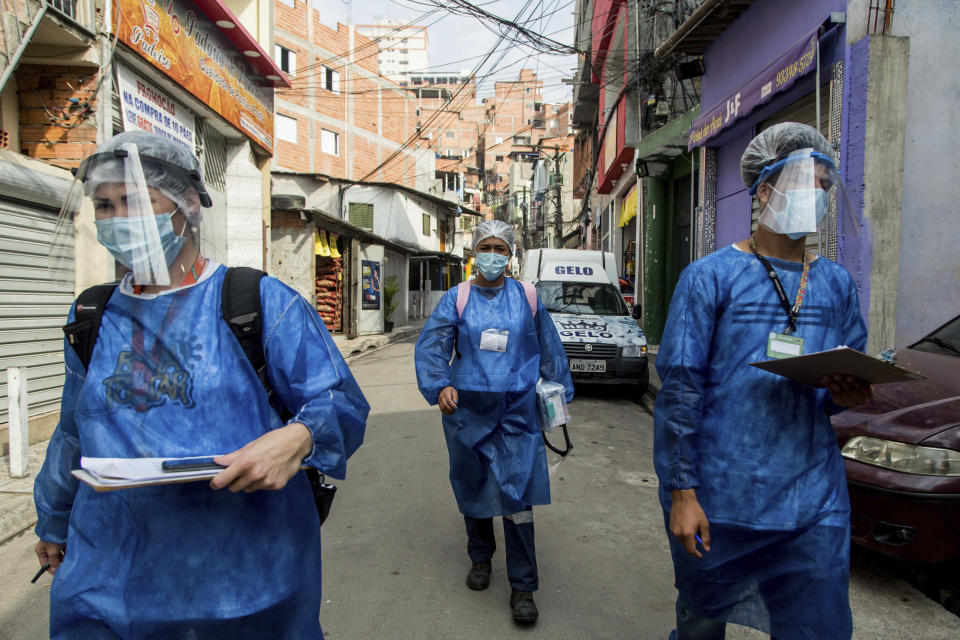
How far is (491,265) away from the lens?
332 cm

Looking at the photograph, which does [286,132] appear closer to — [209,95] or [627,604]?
[209,95]

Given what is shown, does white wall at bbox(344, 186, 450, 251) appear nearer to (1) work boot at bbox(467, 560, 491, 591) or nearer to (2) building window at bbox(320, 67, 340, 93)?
(2) building window at bbox(320, 67, 340, 93)

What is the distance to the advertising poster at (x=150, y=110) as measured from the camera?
690 cm

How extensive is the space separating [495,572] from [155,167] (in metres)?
2.77

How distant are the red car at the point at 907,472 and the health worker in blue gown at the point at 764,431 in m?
1.44

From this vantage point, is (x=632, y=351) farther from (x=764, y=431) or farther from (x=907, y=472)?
(x=764, y=431)

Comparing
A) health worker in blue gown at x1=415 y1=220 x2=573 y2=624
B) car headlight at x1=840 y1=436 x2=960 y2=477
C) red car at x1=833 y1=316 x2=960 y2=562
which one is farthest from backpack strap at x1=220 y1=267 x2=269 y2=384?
red car at x1=833 y1=316 x2=960 y2=562

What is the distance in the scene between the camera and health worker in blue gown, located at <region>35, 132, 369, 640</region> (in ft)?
4.37

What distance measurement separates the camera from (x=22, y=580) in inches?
131

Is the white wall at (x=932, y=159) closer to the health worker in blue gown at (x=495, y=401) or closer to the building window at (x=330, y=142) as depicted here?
the health worker in blue gown at (x=495, y=401)

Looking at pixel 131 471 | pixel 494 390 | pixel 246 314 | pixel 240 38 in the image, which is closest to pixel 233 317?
pixel 246 314

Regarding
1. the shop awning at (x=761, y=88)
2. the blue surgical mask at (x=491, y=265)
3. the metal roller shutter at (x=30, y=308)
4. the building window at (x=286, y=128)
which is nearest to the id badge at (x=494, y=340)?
the blue surgical mask at (x=491, y=265)

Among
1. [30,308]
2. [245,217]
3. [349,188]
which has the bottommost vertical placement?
[30,308]

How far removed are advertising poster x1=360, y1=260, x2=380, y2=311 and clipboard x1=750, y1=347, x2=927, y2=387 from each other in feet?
55.1
